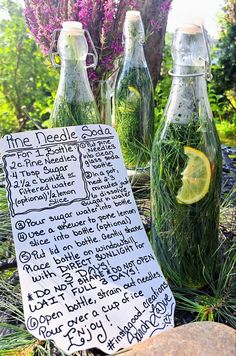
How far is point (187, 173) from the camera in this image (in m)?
0.64

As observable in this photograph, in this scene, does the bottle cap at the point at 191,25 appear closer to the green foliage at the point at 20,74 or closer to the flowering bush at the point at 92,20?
the flowering bush at the point at 92,20

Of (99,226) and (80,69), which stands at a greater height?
(80,69)

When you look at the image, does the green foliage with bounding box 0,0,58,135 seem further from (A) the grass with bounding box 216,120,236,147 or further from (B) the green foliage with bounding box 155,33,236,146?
(A) the grass with bounding box 216,120,236,147

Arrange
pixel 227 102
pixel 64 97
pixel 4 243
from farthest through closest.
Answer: pixel 227 102 < pixel 64 97 < pixel 4 243

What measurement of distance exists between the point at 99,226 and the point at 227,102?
136 inches

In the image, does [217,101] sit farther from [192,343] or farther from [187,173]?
[192,343]

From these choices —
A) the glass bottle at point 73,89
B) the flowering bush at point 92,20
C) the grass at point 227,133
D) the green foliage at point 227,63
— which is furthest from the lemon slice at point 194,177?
the green foliage at point 227,63

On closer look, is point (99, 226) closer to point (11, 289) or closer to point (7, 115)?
point (11, 289)

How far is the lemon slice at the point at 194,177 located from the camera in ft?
2.09

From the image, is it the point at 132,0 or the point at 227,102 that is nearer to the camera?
the point at 132,0

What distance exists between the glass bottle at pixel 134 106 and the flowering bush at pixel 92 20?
0.13 feet

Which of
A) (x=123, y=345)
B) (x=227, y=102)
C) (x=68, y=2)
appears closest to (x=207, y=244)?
(x=123, y=345)

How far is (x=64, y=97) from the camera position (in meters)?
0.88

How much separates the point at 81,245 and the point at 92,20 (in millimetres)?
589
